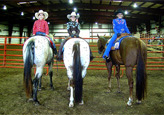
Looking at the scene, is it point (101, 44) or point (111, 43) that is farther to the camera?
point (101, 44)

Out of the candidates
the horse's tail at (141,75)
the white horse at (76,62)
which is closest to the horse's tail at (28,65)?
the white horse at (76,62)

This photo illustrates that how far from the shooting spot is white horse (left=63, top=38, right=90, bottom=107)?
2820 mm

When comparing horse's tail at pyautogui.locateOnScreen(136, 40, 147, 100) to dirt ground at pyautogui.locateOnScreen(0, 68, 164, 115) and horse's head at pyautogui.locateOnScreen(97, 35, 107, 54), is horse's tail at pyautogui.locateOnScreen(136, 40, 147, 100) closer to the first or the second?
dirt ground at pyautogui.locateOnScreen(0, 68, 164, 115)

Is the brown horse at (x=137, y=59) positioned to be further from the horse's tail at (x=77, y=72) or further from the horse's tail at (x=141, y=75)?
the horse's tail at (x=77, y=72)

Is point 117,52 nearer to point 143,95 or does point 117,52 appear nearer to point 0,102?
point 143,95

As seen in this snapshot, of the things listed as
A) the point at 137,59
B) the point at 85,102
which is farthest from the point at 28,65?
the point at 137,59

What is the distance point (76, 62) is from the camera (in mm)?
2814

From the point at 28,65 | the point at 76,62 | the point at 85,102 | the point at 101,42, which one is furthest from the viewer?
the point at 101,42

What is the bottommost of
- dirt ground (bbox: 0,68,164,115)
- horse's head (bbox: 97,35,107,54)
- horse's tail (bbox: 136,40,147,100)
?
dirt ground (bbox: 0,68,164,115)

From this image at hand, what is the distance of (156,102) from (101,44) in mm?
2380

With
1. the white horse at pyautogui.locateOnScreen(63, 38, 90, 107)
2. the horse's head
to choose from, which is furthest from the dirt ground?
the horse's head

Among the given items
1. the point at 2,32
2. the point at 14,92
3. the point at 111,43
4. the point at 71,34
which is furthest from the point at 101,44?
the point at 2,32

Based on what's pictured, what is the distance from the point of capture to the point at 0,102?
313 centimetres

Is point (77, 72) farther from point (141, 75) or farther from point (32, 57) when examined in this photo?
point (141, 75)
